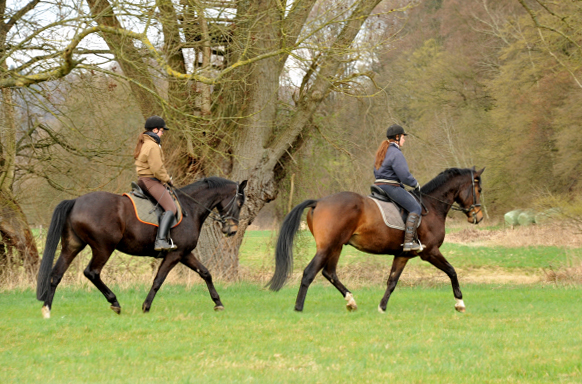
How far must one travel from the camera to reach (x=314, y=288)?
43.7 ft

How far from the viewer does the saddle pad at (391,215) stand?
9.09 m

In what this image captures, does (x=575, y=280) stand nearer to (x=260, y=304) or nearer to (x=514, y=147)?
(x=260, y=304)

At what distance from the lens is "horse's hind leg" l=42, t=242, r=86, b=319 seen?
8367 millimetres

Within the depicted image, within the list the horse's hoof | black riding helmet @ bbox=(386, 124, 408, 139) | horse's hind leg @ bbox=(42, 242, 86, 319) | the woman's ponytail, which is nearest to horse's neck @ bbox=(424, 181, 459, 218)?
the woman's ponytail

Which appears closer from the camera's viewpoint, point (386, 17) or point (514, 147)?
point (386, 17)

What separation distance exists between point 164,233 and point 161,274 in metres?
0.59

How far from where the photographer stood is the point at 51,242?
27.5 feet

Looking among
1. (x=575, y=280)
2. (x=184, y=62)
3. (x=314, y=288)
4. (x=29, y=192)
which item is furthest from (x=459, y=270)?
(x=29, y=192)

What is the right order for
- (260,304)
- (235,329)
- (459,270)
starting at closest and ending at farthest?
(235,329), (260,304), (459,270)

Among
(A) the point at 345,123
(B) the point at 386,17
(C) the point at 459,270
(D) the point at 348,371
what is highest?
(B) the point at 386,17

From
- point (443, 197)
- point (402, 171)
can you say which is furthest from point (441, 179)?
point (402, 171)

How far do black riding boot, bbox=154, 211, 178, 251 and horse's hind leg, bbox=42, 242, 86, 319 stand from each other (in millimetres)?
1049

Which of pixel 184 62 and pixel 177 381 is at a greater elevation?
pixel 184 62

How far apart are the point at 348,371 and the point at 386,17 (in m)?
10.3
